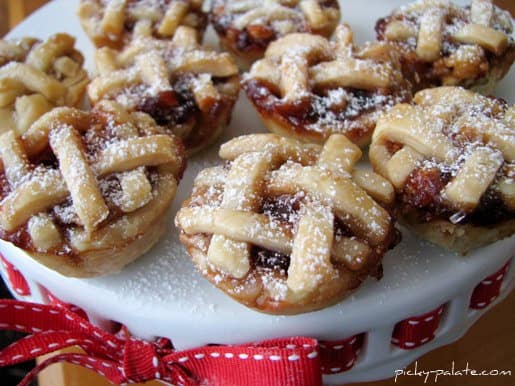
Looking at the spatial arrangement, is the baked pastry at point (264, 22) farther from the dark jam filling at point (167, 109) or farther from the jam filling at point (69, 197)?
the jam filling at point (69, 197)

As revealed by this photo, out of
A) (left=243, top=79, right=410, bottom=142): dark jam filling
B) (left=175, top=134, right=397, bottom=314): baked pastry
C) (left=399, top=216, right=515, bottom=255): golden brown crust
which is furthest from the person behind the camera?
(left=243, top=79, right=410, bottom=142): dark jam filling

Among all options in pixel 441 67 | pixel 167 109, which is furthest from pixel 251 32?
pixel 441 67

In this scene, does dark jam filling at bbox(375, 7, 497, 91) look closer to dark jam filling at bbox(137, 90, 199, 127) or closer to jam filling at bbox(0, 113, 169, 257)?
dark jam filling at bbox(137, 90, 199, 127)

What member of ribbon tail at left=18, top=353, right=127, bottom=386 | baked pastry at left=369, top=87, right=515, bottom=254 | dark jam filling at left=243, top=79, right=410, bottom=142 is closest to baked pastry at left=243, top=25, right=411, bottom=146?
dark jam filling at left=243, top=79, right=410, bottom=142

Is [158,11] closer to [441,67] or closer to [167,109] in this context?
[167,109]

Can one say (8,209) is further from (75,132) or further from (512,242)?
(512,242)

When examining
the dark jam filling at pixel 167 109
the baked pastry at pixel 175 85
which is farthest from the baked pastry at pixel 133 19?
the dark jam filling at pixel 167 109

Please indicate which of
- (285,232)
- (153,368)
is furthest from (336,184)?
(153,368)
